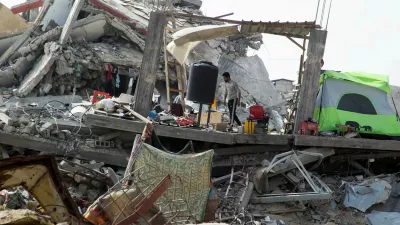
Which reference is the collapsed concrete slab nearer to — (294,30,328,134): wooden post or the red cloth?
the red cloth

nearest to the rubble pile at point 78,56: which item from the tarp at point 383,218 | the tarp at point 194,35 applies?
the tarp at point 194,35

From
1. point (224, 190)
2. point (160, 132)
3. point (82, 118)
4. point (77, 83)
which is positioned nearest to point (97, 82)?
point (77, 83)

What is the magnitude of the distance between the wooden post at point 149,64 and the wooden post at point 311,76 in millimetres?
3490

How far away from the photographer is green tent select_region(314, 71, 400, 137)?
12.4m

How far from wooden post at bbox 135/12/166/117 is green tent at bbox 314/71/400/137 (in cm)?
419

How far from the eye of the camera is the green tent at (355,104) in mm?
12391

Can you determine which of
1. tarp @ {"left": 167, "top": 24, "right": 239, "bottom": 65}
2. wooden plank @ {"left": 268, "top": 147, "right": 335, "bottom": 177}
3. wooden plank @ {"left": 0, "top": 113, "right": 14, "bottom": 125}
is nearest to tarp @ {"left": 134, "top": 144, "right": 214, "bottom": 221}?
wooden plank @ {"left": 268, "top": 147, "right": 335, "bottom": 177}

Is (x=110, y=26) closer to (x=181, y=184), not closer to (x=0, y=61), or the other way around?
(x=0, y=61)

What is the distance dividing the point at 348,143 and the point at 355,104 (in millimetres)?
1539

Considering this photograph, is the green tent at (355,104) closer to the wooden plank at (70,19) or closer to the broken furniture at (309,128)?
the broken furniture at (309,128)

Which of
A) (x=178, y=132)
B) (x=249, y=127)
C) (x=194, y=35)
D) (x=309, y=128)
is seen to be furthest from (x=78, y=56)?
(x=309, y=128)

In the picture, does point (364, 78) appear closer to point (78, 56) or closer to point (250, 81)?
point (250, 81)

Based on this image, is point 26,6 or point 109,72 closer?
point 109,72

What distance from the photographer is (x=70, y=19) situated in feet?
60.6
